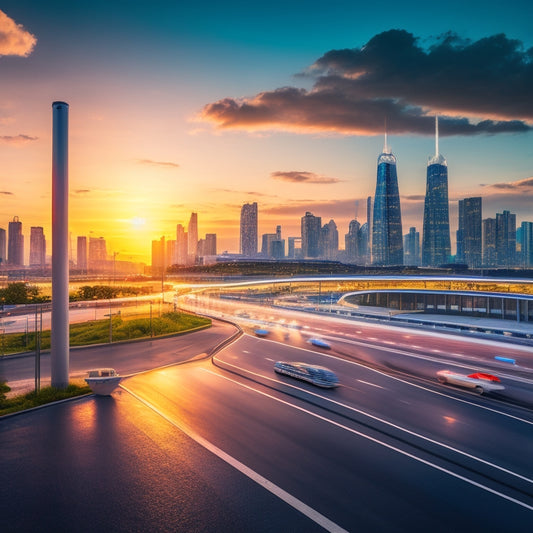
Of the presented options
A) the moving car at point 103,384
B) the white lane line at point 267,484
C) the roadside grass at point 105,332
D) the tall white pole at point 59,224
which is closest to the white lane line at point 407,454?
the white lane line at point 267,484

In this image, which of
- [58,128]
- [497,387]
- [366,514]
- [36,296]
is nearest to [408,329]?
[497,387]

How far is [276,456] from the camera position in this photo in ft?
46.2

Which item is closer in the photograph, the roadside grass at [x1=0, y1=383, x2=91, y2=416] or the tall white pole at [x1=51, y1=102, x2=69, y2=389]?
the roadside grass at [x1=0, y1=383, x2=91, y2=416]

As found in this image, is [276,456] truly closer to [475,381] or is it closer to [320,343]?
[475,381]

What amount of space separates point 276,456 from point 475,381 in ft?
49.3

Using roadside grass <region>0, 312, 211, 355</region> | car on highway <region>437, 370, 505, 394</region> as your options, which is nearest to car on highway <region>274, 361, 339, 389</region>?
car on highway <region>437, 370, 505, 394</region>

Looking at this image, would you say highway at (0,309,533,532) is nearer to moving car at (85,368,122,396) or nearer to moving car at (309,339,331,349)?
moving car at (85,368,122,396)

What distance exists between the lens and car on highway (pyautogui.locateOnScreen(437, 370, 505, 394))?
22516mm

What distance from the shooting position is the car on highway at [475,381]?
73.9 ft

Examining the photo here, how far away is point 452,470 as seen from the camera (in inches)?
534

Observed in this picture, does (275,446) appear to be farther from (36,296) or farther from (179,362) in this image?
(36,296)

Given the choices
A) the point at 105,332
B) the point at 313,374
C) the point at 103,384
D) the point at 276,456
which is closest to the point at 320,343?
the point at 313,374

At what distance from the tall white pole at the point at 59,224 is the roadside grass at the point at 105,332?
13.8m

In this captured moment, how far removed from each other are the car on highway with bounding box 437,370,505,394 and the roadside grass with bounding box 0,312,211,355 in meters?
26.3
